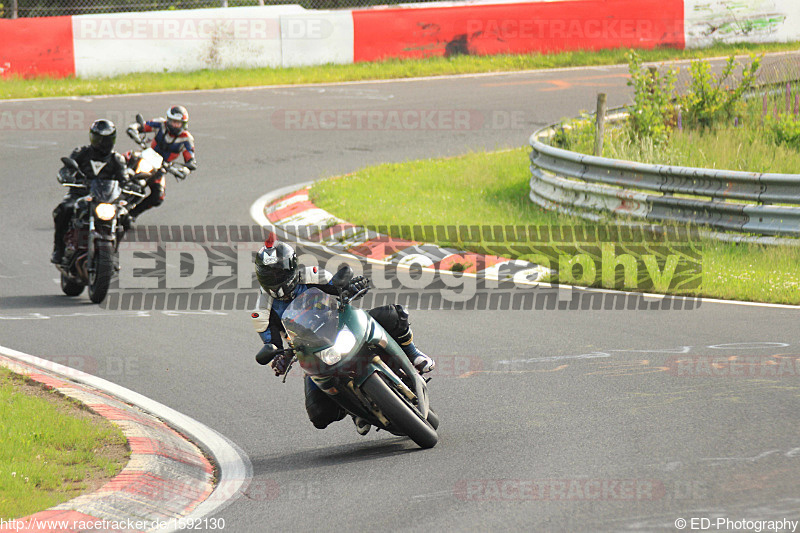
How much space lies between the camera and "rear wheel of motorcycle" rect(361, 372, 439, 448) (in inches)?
242

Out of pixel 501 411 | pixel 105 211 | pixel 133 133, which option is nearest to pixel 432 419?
pixel 501 411

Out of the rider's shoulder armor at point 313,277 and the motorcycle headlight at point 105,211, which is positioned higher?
the rider's shoulder armor at point 313,277

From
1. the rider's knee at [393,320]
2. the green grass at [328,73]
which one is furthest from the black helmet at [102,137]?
the green grass at [328,73]

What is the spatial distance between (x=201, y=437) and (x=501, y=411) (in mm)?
2102

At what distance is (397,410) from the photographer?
6.22 metres

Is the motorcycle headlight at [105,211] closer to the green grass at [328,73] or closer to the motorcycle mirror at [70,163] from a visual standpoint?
the motorcycle mirror at [70,163]

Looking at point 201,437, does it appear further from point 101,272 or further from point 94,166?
point 94,166

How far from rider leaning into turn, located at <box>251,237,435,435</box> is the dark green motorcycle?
0.49 feet

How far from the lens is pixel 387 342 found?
21.3ft

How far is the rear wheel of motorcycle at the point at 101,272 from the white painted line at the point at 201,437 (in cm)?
174

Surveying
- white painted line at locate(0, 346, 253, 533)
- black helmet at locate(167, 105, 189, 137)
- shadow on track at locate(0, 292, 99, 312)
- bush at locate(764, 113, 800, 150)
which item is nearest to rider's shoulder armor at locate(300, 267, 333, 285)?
white painted line at locate(0, 346, 253, 533)

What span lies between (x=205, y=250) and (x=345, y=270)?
25.2 ft

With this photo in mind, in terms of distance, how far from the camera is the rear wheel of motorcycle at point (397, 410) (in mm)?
6152

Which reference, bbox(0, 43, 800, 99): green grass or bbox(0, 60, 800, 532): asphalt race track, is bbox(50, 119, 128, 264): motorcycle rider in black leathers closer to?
bbox(0, 60, 800, 532): asphalt race track
